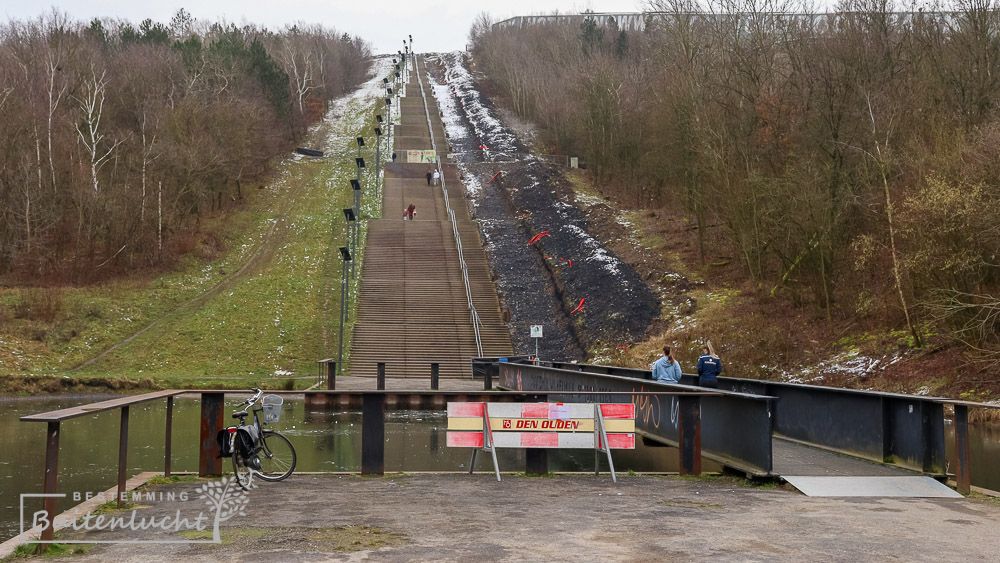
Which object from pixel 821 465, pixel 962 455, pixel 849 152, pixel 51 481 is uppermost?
pixel 849 152

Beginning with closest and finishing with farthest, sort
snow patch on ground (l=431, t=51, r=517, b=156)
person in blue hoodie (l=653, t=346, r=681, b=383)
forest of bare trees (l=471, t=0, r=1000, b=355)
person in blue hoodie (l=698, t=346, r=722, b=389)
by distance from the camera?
person in blue hoodie (l=653, t=346, r=681, b=383) → person in blue hoodie (l=698, t=346, r=722, b=389) → forest of bare trees (l=471, t=0, r=1000, b=355) → snow patch on ground (l=431, t=51, r=517, b=156)

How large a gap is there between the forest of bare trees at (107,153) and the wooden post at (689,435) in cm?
4113

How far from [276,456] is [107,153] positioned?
42.8 meters

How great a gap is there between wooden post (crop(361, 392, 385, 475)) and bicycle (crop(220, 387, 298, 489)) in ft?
3.23

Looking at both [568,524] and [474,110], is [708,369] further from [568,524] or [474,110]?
[474,110]

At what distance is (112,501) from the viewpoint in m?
9.91

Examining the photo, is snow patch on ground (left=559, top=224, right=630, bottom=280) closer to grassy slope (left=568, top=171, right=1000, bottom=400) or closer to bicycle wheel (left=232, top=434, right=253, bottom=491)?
grassy slope (left=568, top=171, right=1000, bottom=400)

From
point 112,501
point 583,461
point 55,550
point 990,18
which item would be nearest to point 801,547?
point 55,550

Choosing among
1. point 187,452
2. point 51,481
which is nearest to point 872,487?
point 51,481

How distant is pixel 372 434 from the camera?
12359mm

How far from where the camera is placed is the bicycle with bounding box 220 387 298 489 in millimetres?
11445

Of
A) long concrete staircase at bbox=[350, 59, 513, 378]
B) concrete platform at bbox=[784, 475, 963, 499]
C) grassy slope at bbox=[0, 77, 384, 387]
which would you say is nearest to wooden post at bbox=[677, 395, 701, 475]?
concrete platform at bbox=[784, 475, 963, 499]

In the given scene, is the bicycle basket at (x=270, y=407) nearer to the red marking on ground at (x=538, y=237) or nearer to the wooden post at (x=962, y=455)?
the wooden post at (x=962, y=455)
